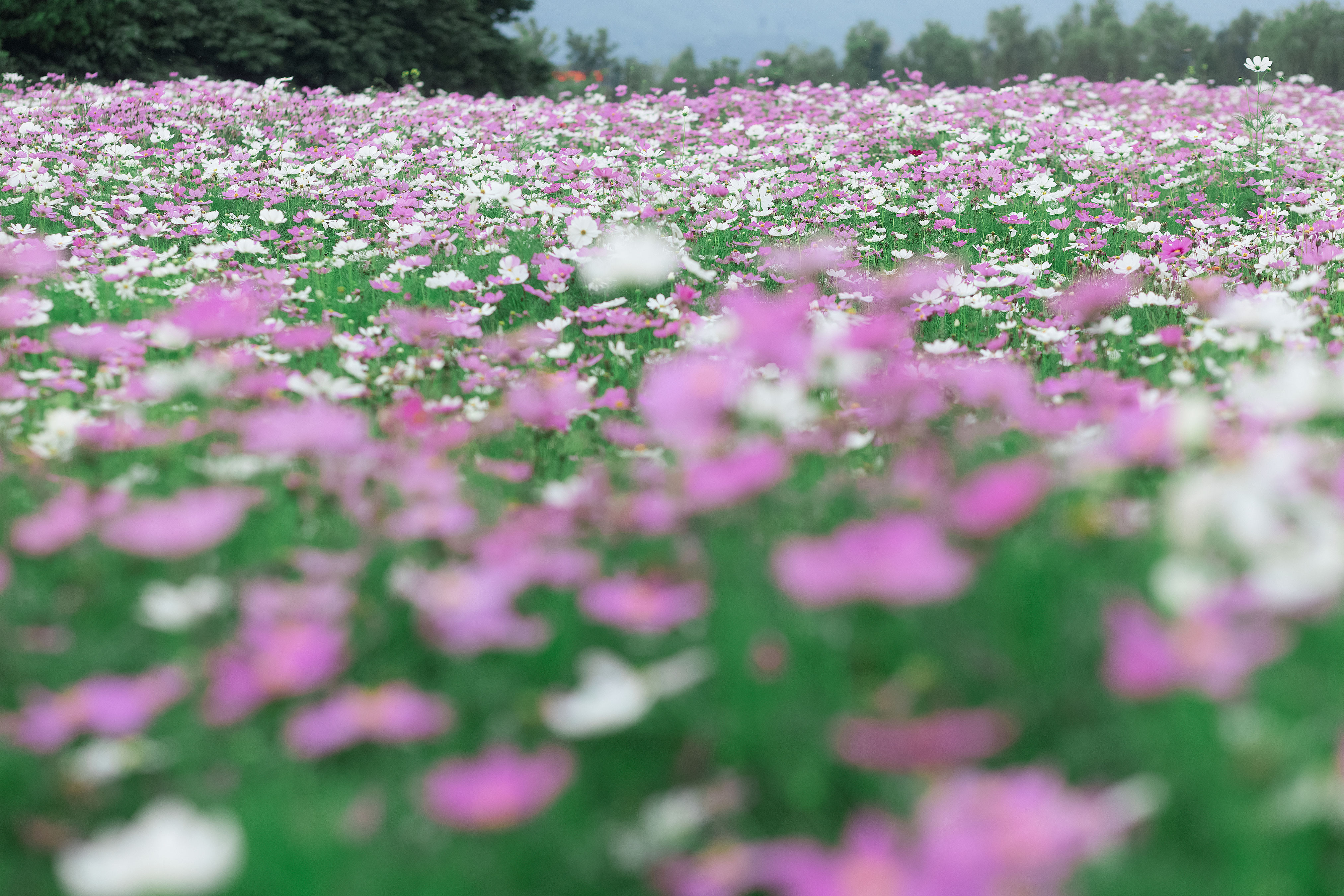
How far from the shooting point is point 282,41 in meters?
15.5

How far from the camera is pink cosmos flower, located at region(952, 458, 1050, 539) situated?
4.08 ft

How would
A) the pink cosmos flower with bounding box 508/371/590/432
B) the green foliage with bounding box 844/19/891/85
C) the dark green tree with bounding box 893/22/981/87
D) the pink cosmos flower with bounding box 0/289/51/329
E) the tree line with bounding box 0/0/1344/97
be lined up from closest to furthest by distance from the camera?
1. the pink cosmos flower with bounding box 508/371/590/432
2. the pink cosmos flower with bounding box 0/289/51/329
3. the tree line with bounding box 0/0/1344/97
4. the green foliage with bounding box 844/19/891/85
5. the dark green tree with bounding box 893/22/981/87

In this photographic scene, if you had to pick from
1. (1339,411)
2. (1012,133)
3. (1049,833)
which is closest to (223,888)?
(1049,833)

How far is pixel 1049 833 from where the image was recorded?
87 centimetres

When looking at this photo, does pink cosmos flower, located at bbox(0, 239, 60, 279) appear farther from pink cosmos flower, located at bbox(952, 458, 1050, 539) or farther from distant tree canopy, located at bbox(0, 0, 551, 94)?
distant tree canopy, located at bbox(0, 0, 551, 94)

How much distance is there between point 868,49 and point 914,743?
183 feet

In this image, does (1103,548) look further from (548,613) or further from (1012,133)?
(1012,133)

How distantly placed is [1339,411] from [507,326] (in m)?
3.31

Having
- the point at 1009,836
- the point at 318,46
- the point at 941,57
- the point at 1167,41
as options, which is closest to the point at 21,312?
the point at 1009,836

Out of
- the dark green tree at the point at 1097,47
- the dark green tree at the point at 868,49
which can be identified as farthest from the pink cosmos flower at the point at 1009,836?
the dark green tree at the point at 1097,47

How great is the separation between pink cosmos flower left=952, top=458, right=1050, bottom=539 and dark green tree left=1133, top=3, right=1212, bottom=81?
43767 mm

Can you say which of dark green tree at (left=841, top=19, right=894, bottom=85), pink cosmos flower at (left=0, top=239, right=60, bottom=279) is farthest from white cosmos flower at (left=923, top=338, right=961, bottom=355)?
dark green tree at (left=841, top=19, right=894, bottom=85)

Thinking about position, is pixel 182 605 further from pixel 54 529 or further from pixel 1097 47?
pixel 1097 47

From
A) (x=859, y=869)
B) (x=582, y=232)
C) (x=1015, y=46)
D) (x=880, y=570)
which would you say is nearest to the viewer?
(x=859, y=869)
